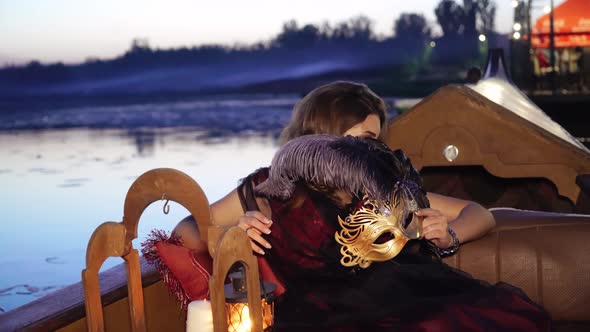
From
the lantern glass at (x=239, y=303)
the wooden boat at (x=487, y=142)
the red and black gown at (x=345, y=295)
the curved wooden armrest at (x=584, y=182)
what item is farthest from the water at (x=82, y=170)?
the lantern glass at (x=239, y=303)

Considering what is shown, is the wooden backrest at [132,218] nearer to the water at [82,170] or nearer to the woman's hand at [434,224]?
the woman's hand at [434,224]

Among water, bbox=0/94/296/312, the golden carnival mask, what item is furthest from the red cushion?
water, bbox=0/94/296/312

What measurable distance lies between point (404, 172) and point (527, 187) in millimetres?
3118

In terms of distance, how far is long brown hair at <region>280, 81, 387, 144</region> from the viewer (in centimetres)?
217

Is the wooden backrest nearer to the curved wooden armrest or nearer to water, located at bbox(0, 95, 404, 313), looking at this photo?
the curved wooden armrest

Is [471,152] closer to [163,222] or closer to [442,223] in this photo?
A: [442,223]

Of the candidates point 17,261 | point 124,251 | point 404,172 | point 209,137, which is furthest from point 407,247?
point 209,137

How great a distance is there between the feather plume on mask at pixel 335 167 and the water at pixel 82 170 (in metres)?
3.96

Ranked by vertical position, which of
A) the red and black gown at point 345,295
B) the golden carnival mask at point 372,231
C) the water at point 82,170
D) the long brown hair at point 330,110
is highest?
the long brown hair at point 330,110

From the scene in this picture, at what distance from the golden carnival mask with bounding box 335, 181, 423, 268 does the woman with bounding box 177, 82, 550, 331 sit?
0.04m

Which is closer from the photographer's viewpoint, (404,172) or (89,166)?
(404,172)

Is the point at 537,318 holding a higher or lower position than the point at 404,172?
lower

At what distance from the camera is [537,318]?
1952 millimetres

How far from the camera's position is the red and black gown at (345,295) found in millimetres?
1875
